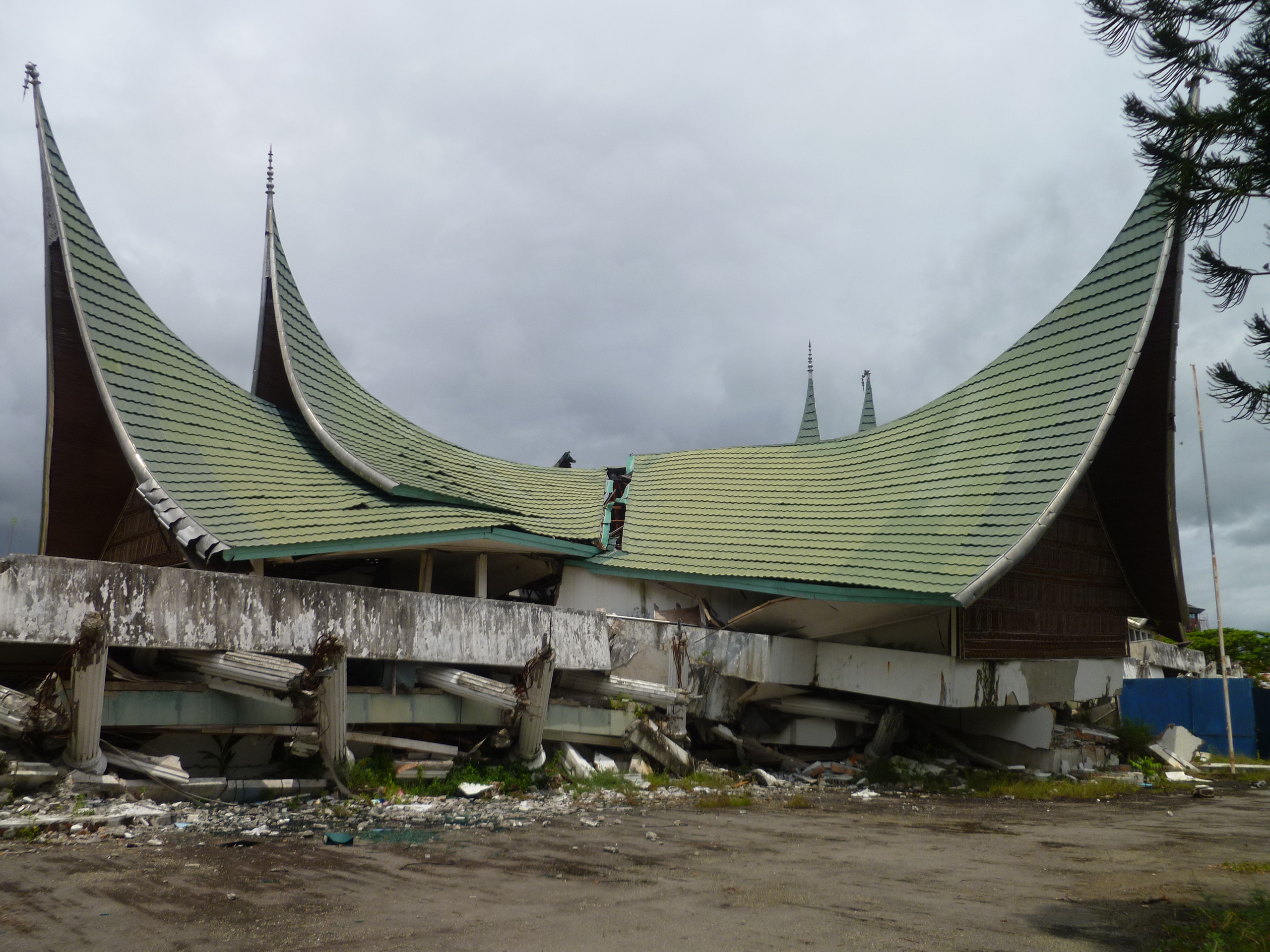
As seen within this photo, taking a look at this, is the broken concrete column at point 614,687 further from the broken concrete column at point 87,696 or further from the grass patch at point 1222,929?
the grass patch at point 1222,929

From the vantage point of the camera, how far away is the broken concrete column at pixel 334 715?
785 cm

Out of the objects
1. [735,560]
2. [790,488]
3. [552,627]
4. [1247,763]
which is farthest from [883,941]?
[1247,763]

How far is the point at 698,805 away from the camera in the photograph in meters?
8.84

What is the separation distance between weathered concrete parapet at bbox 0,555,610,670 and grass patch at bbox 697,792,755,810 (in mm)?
1850

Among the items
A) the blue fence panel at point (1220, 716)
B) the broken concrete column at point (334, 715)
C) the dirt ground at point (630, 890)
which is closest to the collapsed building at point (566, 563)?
the broken concrete column at point (334, 715)

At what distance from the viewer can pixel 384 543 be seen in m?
11.0

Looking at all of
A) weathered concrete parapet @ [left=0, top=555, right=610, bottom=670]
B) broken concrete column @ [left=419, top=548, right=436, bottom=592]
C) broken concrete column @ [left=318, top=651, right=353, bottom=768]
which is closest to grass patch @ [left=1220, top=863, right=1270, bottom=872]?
weathered concrete parapet @ [left=0, top=555, right=610, bottom=670]

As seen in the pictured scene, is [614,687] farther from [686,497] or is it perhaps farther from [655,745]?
[686,497]

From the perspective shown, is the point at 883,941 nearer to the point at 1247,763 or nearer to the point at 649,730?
the point at 649,730

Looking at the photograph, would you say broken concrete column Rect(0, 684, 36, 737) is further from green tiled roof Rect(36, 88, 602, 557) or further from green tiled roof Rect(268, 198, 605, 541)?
green tiled roof Rect(268, 198, 605, 541)

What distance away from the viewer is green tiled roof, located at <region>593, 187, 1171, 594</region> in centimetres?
1141

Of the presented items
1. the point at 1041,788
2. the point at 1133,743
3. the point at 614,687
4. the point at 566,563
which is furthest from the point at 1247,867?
the point at 1133,743

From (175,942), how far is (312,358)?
1234 cm

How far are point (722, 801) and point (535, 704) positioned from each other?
1974mm
